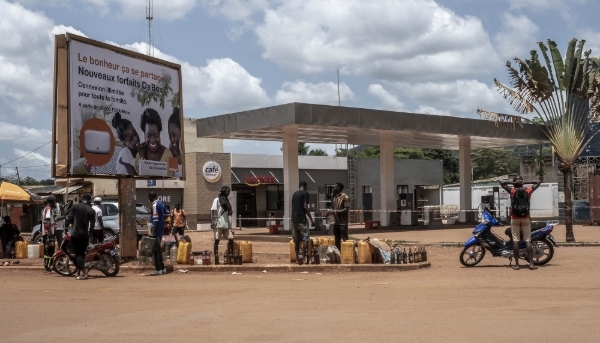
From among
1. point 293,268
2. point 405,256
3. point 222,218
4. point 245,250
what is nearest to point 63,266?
point 222,218

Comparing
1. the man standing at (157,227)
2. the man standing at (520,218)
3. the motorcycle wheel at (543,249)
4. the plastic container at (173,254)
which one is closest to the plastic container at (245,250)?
the plastic container at (173,254)

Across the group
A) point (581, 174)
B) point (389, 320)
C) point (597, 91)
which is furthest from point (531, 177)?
point (389, 320)

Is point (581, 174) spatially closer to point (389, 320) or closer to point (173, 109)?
point (173, 109)

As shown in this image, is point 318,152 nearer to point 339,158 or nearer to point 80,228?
point 339,158

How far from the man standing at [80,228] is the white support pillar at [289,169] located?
15.3 metres

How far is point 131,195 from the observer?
18406mm

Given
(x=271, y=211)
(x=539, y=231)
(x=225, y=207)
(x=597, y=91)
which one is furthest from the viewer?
(x=271, y=211)

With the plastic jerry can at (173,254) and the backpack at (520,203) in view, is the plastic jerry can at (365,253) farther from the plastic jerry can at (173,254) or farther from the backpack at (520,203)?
the plastic jerry can at (173,254)

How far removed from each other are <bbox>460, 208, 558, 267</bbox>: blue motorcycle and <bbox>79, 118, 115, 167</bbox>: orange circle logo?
8493 mm

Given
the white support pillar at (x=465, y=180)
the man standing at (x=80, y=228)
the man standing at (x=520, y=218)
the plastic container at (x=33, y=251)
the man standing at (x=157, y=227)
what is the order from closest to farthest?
the man standing at (x=520, y=218) < the man standing at (x=80, y=228) < the man standing at (x=157, y=227) < the plastic container at (x=33, y=251) < the white support pillar at (x=465, y=180)

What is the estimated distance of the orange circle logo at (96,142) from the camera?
16562 mm

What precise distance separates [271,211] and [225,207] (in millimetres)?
27203

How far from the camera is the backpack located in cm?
1480

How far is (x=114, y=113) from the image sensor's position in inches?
682
